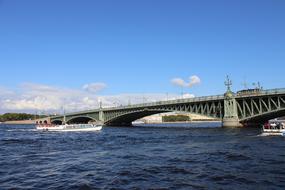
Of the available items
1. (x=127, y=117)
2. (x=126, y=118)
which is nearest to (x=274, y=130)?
(x=127, y=117)

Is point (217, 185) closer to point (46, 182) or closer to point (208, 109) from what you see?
point (46, 182)

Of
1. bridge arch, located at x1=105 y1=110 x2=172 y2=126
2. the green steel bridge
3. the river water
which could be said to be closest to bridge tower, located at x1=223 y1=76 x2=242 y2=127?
the green steel bridge

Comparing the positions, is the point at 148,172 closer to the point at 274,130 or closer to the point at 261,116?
the point at 274,130

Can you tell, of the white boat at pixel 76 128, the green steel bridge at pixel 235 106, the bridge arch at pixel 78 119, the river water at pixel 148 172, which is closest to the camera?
the river water at pixel 148 172

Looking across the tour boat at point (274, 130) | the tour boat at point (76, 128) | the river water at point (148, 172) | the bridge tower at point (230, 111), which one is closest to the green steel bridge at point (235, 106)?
the bridge tower at point (230, 111)

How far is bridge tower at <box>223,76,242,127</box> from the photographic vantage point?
3573 inches

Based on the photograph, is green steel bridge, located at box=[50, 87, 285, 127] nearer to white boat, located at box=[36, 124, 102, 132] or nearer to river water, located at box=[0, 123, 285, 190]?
white boat, located at box=[36, 124, 102, 132]

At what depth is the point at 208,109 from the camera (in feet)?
322

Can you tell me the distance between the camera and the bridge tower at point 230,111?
3573 inches

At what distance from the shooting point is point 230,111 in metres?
92.3

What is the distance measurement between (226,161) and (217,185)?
1019cm

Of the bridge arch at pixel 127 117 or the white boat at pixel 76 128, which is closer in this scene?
the white boat at pixel 76 128

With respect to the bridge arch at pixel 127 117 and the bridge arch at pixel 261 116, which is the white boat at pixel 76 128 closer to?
the bridge arch at pixel 127 117

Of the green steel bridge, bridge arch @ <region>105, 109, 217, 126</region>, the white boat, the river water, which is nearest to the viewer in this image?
the river water
